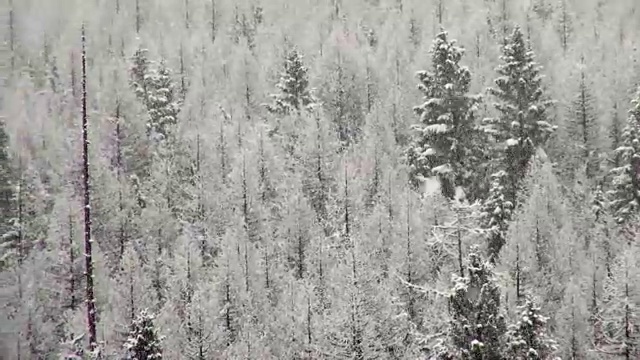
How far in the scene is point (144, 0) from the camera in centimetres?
14250

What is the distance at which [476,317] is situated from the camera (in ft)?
67.2

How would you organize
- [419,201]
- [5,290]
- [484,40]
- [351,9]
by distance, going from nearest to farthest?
[5,290], [419,201], [484,40], [351,9]

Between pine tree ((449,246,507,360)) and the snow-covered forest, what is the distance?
0.05 m

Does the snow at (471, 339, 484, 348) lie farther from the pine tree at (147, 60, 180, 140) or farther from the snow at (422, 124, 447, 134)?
Answer: the pine tree at (147, 60, 180, 140)

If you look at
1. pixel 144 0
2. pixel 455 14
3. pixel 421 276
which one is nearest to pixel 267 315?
pixel 421 276

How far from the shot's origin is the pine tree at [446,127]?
2192 inches

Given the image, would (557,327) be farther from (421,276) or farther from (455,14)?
(455,14)

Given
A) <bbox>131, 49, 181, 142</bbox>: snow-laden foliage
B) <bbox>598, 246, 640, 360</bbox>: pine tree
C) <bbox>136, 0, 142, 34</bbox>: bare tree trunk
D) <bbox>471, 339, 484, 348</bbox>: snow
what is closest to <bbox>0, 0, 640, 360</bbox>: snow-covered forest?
<bbox>471, 339, 484, 348</bbox>: snow

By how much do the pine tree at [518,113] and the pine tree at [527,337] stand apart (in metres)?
32.5

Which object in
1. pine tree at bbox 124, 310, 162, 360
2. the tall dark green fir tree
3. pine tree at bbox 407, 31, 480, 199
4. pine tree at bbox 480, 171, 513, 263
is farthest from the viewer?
the tall dark green fir tree

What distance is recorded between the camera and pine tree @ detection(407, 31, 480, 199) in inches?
2192

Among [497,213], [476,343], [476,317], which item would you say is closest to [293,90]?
[497,213]

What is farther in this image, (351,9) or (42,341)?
(351,9)

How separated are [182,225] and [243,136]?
13910 millimetres
